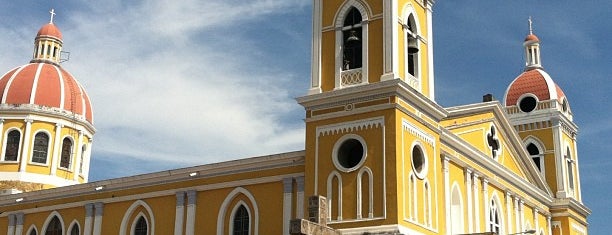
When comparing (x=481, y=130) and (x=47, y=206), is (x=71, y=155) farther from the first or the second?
(x=481, y=130)

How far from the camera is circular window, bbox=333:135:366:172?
83.6ft

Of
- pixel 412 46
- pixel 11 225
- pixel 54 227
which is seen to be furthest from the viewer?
pixel 11 225

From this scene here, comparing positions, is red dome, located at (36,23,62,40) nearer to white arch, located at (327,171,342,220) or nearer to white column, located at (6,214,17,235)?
white column, located at (6,214,17,235)

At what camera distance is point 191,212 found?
100 feet

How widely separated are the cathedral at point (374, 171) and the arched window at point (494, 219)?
8 cm

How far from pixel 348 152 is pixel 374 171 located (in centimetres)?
141

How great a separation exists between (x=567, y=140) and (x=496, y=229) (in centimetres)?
1031

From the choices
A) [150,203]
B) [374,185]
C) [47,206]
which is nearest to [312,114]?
[374,185]

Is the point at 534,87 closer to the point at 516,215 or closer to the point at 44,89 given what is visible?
the point at 516,215

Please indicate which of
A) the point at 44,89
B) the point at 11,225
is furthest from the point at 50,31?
the point at 11,225

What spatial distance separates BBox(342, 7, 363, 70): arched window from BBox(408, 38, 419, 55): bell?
67.1 inches

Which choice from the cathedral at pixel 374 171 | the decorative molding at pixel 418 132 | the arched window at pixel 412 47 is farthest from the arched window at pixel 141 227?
the arched window at pixel 412 47

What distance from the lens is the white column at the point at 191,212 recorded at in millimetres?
30391

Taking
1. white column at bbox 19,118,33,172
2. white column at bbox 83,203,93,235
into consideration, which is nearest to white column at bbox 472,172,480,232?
white column at bbox 83,203,93,235
